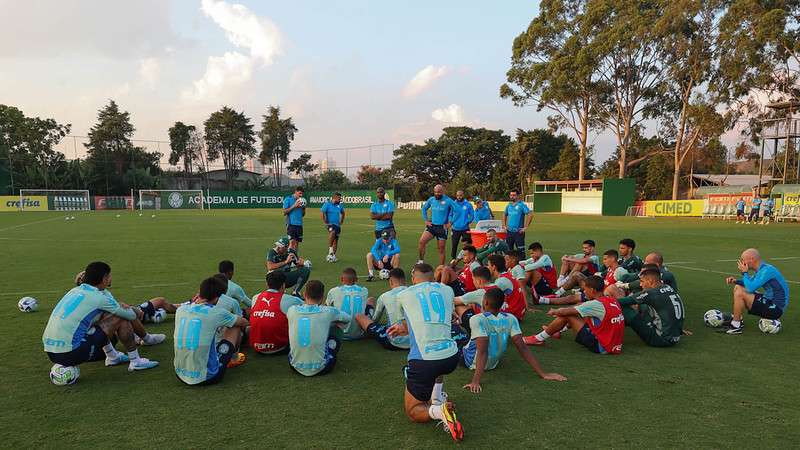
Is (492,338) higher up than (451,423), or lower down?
higher up

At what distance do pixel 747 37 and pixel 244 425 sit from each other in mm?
45600

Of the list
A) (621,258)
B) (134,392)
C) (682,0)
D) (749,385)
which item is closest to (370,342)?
(134,392)

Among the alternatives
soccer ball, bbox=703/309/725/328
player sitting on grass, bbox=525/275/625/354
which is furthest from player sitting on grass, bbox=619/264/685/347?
soccer ball, bbox=703/309/725/328

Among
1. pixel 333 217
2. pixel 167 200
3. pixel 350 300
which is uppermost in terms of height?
pixel 333 217

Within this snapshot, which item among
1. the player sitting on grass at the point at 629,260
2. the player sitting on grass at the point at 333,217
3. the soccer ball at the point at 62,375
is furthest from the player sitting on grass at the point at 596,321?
the player sitting on grass at the point at 333,217

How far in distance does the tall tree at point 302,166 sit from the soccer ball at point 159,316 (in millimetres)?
71633

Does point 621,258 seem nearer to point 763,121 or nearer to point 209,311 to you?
point 209,311

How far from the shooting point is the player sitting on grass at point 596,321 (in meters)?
5.50

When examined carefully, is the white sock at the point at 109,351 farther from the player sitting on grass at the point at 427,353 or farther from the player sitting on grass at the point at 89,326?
the player sitting on grass at the point at 427,353

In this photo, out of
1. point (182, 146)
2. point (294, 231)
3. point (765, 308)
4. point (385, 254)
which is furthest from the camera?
point (182, 146)

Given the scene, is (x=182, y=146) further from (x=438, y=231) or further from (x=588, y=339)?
(x=588, y=339)

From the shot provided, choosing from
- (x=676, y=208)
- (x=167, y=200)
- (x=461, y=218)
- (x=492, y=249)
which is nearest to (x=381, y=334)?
(x=492, y=249)

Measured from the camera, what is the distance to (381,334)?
5.89 meters

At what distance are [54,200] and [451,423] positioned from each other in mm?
63234
